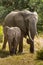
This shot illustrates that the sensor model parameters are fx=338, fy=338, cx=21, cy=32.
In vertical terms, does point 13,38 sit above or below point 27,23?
below

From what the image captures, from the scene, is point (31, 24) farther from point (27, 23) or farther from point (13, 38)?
point (13, 38)

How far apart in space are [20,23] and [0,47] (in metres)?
2.45

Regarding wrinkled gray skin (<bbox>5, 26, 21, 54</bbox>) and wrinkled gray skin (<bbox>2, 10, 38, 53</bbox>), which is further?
wrinkled gray skin (<bbox>2, 10, 38, 53</bbox>)

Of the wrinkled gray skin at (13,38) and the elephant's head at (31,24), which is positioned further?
the elephant's head at (31,24)

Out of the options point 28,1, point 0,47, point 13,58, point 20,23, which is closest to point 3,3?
point 28,1

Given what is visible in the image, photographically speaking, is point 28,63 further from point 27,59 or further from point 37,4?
point 37,4

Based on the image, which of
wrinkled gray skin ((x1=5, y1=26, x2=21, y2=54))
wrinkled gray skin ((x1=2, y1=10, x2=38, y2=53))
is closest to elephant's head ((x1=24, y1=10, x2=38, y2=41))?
wrinkled gray skin ((x1=2, y1=10, x2=38, y2=53))

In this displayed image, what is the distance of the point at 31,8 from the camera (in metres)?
22.7

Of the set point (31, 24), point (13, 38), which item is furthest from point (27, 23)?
point (13, 38)

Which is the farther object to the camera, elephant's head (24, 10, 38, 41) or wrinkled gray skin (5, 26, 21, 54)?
elephant's head (24, 10, 38, 41)

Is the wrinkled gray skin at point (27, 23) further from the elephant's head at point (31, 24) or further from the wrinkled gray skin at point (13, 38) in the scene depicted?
the wrinkled gray skin at point (13, 38)

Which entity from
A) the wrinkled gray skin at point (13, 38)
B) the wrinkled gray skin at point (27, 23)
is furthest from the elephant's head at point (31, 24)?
the wrinkled gray skin at point (13, 38)

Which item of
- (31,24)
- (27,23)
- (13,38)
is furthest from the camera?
(27,23)

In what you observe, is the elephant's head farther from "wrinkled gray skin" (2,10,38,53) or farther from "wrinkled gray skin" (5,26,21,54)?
"wrinkled gray skin" (5,26,21,54)
